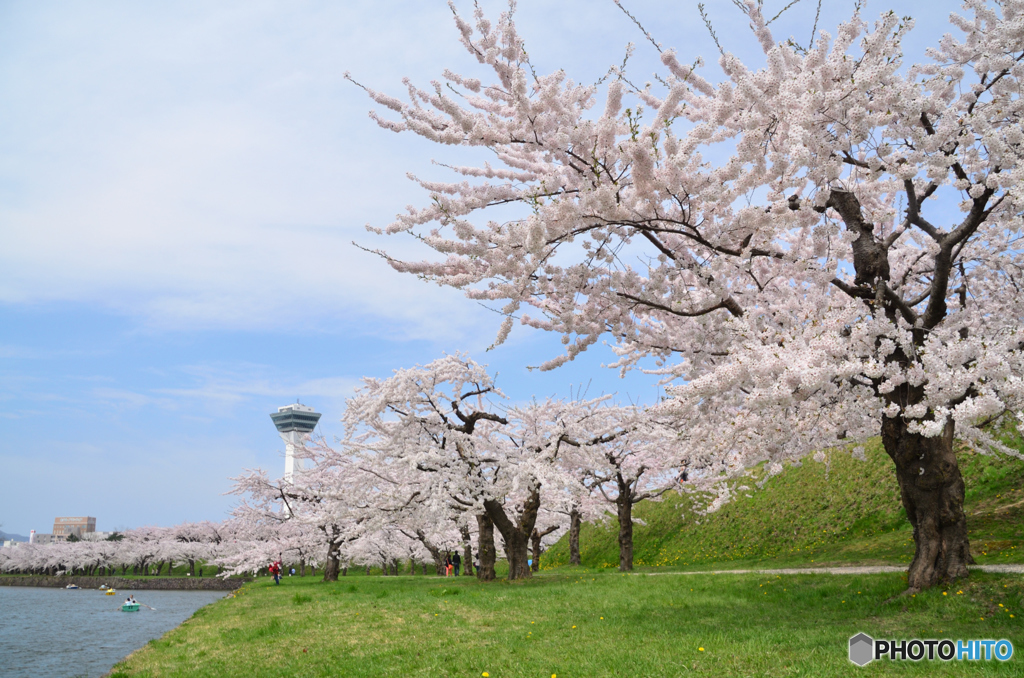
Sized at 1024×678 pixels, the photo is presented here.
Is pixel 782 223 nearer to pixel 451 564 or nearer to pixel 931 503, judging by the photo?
pixel 931 503

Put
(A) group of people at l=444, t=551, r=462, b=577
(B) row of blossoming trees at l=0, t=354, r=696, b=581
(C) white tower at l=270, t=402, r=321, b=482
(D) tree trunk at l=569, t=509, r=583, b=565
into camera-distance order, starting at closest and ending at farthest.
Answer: (B) row of blossoming trees at l=0, t=354, r=696, b=581 → (D) tree trunk at l=569, t=509, r=583, b=565 → (A) group of people at l=444, t=551, r=462, b=577 → (C) white tower at l=270, t=402, r=321, b=482

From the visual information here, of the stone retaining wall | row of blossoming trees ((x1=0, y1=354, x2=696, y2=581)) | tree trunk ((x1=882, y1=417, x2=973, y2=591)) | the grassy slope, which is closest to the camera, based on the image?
tree trunk ((x1=882, y1=417, x2=973, y2=591))

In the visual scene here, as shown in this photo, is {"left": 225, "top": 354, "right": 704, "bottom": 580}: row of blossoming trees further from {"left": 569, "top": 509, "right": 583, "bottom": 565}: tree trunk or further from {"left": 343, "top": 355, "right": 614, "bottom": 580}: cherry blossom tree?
{"left": 569, "top": 509, "right": 583, "bottom": 565}: tree trunk

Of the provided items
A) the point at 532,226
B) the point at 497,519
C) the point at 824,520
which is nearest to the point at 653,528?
the point at 824,520

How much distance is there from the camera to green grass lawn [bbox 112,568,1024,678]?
6926 millimetres

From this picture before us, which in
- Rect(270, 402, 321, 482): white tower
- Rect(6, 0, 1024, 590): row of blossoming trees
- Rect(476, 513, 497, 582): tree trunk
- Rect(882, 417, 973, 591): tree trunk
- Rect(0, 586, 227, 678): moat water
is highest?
Rect(270, 402, 321, 482): white tower

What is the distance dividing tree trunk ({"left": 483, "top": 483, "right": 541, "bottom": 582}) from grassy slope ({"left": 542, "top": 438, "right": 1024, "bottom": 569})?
5.44 m

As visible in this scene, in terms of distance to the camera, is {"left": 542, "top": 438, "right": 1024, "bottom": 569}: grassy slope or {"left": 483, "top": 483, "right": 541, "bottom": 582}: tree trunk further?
{"left": 483, "top": 483, "right": 541, "bottom": 582}: tree trunk

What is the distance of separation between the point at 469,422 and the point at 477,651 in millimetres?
12370

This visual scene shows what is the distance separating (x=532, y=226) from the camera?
7219 millimetres

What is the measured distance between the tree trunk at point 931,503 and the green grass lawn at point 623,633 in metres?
0.36

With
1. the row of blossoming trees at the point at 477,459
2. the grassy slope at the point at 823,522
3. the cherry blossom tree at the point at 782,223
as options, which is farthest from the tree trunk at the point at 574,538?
the cherry blossom tree at the point at 782,223

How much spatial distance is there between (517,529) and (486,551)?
2.19 metres

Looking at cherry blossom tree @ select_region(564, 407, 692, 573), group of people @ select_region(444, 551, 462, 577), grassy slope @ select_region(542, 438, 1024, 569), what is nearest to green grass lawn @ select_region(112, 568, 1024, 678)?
grassy slope @ select_region(542, 438, 1024, 569)
